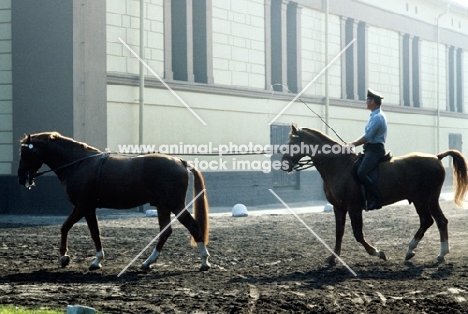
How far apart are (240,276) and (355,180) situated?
267 centimetres

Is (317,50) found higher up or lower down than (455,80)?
lower down

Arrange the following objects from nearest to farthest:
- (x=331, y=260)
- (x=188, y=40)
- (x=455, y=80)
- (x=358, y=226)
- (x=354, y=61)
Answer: (x=331, y=260) → (x=358, y=226) → (x=188, y=40) → (x=354, y=61) → (x=455, y=80)

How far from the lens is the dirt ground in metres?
7.91

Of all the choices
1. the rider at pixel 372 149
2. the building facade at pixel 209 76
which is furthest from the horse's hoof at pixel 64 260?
the building facade at pixel 209 76

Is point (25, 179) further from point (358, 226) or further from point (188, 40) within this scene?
point (188, 40)

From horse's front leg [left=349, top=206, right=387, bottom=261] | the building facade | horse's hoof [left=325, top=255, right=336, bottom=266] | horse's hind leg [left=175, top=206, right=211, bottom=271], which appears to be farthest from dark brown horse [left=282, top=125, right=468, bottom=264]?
the building facade

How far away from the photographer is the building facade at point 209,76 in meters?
21.3

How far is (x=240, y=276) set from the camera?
9.84 meters

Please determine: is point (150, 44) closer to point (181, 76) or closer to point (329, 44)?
point (181, 76)

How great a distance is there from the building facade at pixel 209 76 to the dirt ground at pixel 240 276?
4.78 m

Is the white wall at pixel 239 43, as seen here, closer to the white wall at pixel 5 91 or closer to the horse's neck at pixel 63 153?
the white wall at pixel 5 91

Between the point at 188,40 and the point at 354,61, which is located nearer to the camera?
the point at 188,40

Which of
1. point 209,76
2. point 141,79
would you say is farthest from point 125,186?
point 209,76

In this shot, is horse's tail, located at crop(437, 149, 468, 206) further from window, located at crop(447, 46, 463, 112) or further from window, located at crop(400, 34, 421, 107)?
window, located at crop(447, 46, 463, 112)
